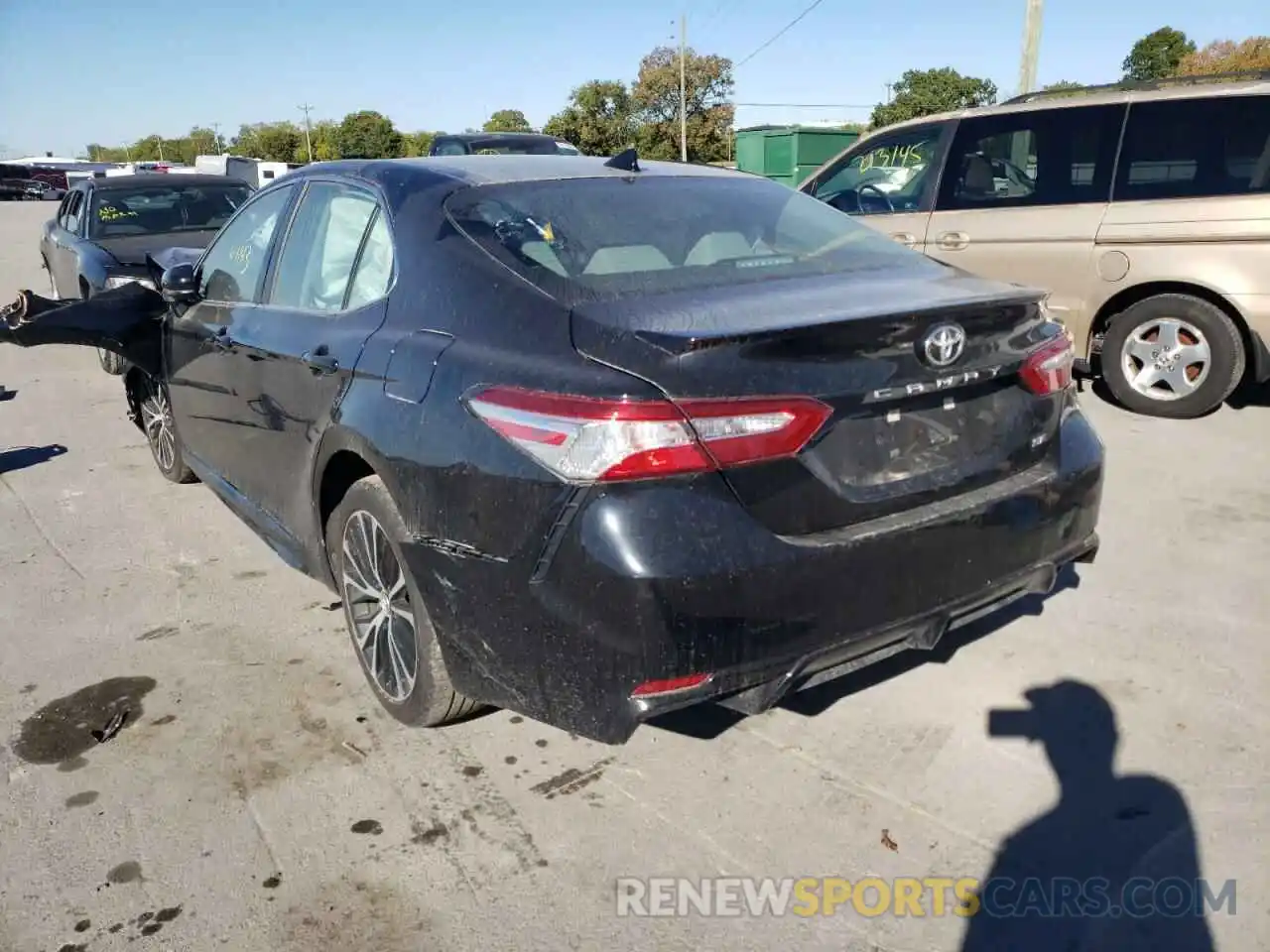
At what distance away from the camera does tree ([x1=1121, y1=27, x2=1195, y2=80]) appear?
6525 centimetres

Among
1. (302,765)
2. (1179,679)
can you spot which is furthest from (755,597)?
(1179,679)

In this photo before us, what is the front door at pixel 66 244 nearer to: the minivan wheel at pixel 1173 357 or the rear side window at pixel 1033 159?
the rear side window at pixel 1033 159

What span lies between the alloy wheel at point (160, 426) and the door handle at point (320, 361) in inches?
97.4

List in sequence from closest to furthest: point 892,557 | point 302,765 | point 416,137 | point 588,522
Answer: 1. point 588,522
2. point 892,557
3. point 302,765
4. point 416,137

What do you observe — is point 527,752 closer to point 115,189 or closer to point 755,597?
point 755,597

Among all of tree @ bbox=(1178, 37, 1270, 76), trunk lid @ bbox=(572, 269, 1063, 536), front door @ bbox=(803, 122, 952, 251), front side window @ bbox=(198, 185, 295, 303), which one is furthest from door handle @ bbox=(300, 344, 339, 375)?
tree @ bbox=(1178, 37, 1270, 76)

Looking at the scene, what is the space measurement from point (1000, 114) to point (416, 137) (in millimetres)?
69134

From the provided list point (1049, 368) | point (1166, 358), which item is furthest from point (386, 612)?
point (1166, 358)

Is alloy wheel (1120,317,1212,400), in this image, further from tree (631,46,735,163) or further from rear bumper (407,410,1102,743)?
tree (631,46,735,163)

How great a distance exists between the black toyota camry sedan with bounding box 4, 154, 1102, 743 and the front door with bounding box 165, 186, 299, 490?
18.7 inches

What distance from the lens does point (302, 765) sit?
3.03m

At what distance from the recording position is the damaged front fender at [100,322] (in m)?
4.88

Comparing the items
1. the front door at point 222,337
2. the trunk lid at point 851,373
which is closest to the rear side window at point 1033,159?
the trunk lid at point 851,373

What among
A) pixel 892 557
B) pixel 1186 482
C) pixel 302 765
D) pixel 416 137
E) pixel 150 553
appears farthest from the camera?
pixel 416 137
